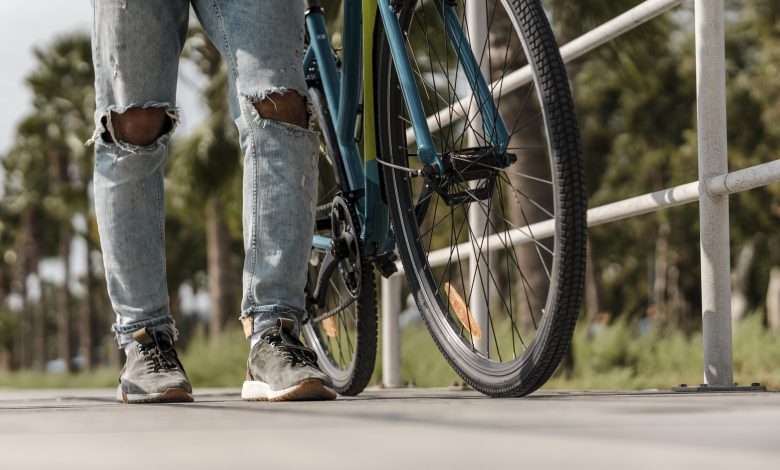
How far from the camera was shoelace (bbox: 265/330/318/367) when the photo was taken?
224 cm

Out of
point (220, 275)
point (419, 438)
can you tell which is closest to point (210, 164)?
point (220, 275)

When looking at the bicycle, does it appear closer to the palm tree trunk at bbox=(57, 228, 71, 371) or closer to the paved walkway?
the paved walkway

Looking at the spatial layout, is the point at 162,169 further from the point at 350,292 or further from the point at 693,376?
the point at 693,376

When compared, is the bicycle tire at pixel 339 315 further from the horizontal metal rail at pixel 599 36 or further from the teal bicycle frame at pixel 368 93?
the horizontal metal rail at pixel 599 36

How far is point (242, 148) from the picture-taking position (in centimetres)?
247

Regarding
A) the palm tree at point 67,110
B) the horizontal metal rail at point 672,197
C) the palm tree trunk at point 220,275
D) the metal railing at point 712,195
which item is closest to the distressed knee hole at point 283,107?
the horizontal metal rail at point 672,197

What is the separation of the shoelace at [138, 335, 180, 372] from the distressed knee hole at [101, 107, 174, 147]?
0.43 meters

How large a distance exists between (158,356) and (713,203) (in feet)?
3.99

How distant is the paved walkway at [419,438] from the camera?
1028mm

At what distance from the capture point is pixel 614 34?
2846mm

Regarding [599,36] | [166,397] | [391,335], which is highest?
[599,36]

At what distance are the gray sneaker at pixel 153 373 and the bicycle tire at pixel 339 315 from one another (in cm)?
48

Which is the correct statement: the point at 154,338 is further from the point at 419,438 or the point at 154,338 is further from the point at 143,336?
the point at 419,438

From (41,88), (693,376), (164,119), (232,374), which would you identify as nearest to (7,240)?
(41,88)
